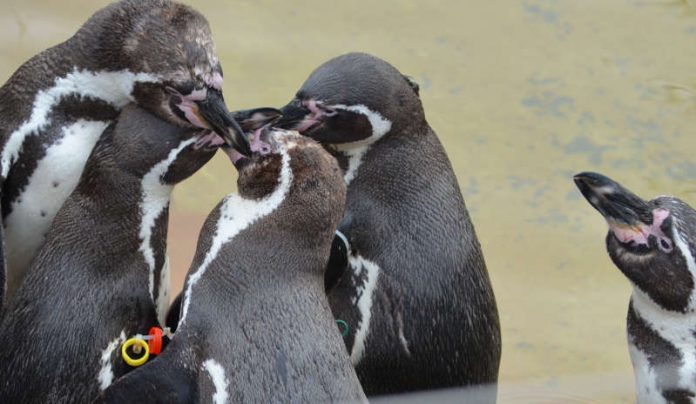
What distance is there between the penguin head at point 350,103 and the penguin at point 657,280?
0.48 metres

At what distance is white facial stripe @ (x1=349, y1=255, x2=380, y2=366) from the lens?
9.68 ft

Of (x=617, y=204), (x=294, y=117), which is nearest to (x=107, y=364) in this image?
(x=294, y=117)

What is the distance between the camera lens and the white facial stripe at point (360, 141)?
290 centimetres

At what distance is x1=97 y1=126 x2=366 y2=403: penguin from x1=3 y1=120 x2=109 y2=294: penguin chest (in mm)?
365

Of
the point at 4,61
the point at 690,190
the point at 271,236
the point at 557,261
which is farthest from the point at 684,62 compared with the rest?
the point at 271,236

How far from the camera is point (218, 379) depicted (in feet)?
8.00

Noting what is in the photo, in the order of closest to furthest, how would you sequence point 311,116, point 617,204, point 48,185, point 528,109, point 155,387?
point 155,387 → point 48,185 → point 311,116 → point 617,204 → point 528,109

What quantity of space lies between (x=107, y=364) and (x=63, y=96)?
1.86ft

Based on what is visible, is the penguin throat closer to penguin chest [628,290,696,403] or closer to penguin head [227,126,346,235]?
penguin head [227,126,346,235]

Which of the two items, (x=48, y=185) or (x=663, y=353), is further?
(x=663, y=353)

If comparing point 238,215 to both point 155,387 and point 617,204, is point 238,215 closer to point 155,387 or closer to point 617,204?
point 155,387

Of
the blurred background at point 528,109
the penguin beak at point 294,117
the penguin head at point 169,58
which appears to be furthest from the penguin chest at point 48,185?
the blurred background at point 528,109

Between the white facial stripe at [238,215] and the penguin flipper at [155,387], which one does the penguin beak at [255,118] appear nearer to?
the white facial stripe at [238,215]

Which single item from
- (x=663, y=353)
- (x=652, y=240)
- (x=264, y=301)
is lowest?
(x=663, y=353)
